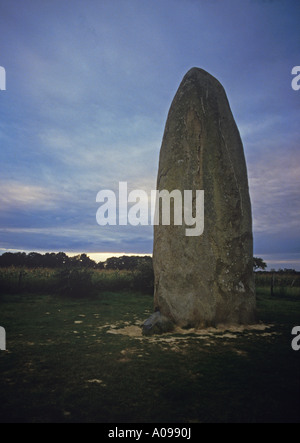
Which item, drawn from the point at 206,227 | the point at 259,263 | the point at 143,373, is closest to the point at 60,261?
the point at 259,263

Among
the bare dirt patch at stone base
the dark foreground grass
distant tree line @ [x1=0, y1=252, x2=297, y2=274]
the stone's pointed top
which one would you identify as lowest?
the bare dirt patch at stone base

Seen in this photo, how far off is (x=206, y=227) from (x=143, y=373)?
367 centimetres

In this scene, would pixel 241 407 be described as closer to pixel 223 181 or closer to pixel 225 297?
pixel 225 297

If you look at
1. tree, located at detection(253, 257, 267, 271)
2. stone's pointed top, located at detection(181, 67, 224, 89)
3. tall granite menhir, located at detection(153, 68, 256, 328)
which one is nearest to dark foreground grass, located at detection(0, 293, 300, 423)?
tall granite menhir, located at detection(153, 68, 256, 328)

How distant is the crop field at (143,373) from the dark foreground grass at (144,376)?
0.01 metres

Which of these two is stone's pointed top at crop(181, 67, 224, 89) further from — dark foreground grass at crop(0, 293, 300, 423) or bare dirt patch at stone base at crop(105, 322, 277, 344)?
dark foreground grass at crop(0, 293, 300, 423)

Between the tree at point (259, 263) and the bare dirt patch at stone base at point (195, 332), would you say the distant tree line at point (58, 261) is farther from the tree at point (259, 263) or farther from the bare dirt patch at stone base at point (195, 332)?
the bare dirt patch at stone base at point (195, 332)

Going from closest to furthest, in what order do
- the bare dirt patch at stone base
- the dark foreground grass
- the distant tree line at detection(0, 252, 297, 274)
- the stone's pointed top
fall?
1. the dark foreground grass
2. the bare dirt patch at stone base
3. the stone's pointed top
4. the distant tree line at detection(0, 252, 297, 274)

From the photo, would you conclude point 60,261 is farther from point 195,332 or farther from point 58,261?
point 195,332

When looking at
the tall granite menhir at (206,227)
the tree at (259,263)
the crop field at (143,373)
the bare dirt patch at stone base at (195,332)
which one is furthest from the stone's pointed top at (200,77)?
the tree at (259,263)

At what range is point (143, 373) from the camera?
3.77 m

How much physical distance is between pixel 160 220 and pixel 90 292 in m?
6.69

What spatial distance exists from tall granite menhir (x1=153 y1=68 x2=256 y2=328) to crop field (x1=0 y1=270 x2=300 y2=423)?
63 centimetres

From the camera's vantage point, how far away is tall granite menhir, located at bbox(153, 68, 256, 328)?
249 inches
